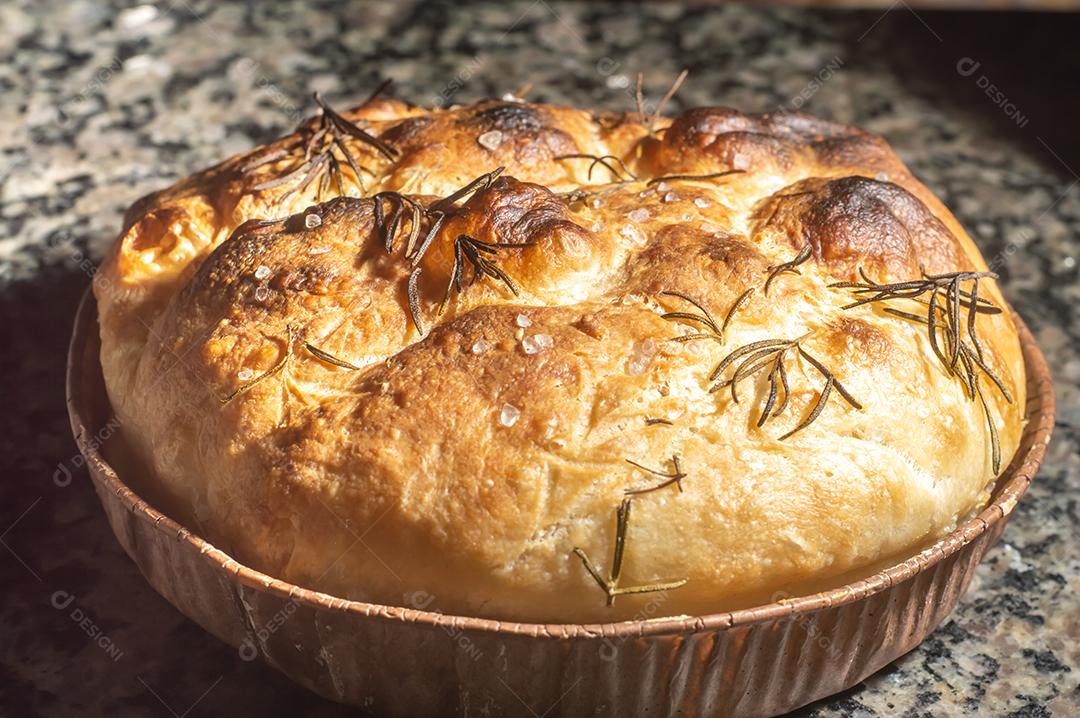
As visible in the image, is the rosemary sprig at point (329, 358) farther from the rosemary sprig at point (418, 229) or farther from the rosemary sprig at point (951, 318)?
the rosemary sprig at point (951, 318)

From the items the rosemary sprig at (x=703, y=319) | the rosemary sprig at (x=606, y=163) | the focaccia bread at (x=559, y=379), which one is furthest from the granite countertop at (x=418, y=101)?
the rosemary sprig at (x=606, y=163)

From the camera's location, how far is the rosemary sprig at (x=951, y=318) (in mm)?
1649

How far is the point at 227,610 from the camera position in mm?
1617

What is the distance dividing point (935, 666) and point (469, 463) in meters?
0.81

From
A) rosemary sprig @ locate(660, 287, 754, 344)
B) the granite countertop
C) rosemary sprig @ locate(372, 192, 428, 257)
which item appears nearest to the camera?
rosemary sprig @ locate(660, 287, 754, 344)

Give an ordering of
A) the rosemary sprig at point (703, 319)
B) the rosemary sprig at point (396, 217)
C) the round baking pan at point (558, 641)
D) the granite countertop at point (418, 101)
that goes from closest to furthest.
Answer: the round baking pan at point (558, 641) → the rosemary sprig at point (703, 319) → the rosemary sprig at point (396, 217) → the granite countertop at point (418, 101)

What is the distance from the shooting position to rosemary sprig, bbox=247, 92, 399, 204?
190 centimetres

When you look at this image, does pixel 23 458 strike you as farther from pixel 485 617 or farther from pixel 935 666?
pixel 935 666

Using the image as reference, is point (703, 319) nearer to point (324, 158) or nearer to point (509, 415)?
point (509, 415)

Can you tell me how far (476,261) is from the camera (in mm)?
1634

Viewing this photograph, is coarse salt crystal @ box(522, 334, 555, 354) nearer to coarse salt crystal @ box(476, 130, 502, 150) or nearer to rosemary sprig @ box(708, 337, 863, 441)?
rosemary sprig @ box(708, 337, 863, 441)

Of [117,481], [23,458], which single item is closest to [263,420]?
[117,481]

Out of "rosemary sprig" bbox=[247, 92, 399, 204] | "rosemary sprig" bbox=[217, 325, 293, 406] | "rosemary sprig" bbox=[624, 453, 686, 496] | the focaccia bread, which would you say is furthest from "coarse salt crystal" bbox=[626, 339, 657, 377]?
"rosemary sprig" bbox=[247, 92, 399, 204]

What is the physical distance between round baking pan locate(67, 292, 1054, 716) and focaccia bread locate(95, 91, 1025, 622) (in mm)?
50
